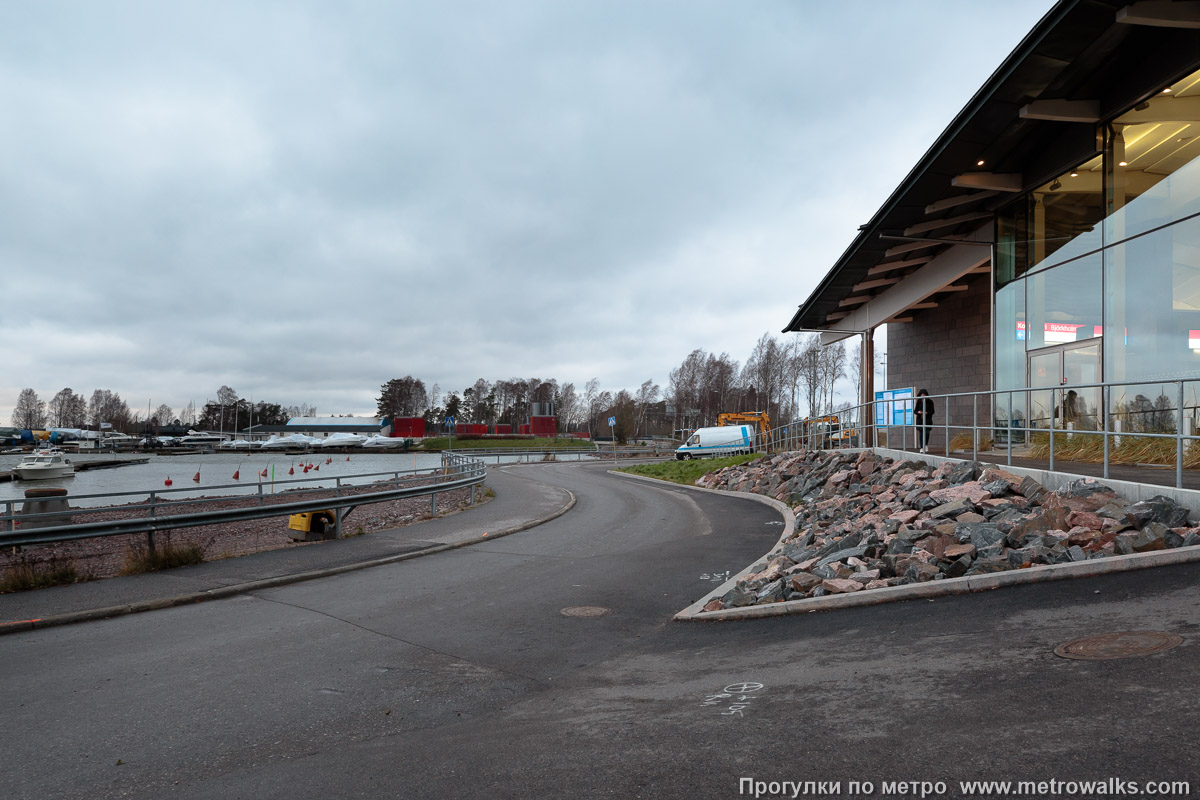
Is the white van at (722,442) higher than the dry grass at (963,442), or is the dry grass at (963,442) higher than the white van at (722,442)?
the dry grass at (963,442)

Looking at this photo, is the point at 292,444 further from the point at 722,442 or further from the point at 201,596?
the point at 201,596

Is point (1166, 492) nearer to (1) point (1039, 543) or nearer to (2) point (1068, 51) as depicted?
(1) point (1039, 543)

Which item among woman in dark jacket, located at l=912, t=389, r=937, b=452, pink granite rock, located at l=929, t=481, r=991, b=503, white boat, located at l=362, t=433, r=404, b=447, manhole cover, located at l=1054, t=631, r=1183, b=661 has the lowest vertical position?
white boat, located at l=362, t=433, r=404, b=447

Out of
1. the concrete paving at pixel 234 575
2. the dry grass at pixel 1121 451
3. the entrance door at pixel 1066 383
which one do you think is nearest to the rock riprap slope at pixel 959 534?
the dry grass at pixel 1121 451

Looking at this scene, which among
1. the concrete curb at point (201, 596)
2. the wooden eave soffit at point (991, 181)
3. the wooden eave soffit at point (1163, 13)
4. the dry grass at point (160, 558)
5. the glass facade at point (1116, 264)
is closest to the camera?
the concrete curb at point (201, 596)

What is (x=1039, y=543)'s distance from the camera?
712cm

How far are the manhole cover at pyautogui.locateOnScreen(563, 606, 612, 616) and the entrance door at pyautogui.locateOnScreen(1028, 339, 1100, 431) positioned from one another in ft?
32.3

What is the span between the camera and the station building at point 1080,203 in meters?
11.7

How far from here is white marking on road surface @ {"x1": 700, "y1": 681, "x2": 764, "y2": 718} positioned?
→ 15.0 ft

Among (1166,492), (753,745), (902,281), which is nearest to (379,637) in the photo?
(753,745)

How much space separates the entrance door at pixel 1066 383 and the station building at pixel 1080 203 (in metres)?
0.04

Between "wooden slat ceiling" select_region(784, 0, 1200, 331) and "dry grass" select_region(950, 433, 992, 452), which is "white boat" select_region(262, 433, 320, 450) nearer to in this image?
"dry grass" select_region(950, 433, 992, 452)

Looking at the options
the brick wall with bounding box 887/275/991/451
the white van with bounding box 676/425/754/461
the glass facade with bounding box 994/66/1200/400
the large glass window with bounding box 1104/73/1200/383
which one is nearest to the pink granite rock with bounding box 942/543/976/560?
the glass facade with bounding box 994/66/1200/400

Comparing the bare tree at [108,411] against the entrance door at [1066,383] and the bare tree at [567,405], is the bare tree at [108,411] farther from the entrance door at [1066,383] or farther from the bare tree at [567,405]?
the entrance door at [1066,383]
